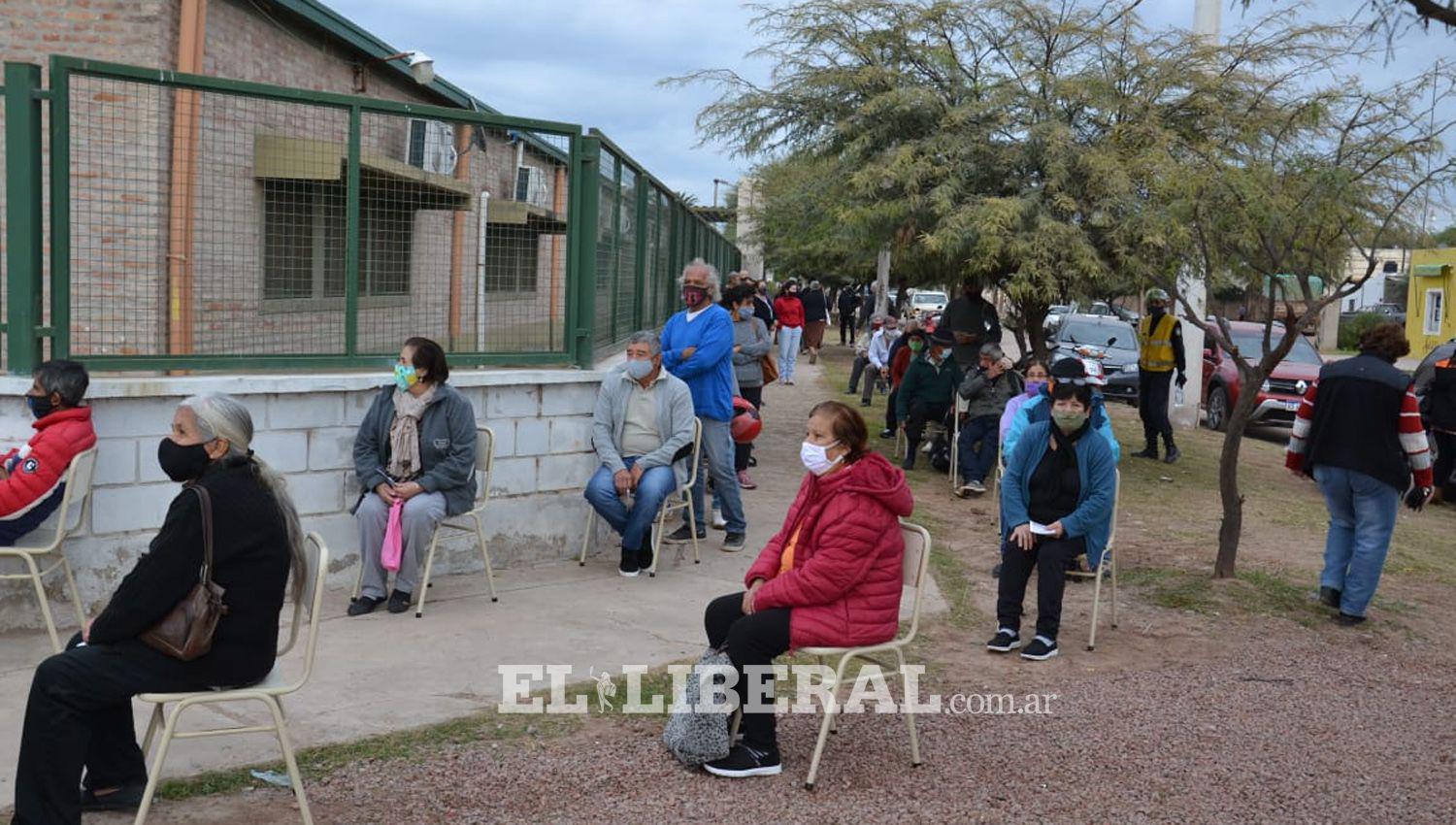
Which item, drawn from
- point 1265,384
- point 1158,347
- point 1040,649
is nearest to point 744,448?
point 1040,649

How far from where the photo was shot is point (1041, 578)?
672 cm

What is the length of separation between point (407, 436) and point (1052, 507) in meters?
3.50

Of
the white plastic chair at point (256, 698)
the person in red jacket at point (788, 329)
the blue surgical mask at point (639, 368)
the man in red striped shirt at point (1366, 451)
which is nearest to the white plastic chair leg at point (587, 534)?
the blue surgical mask at point (639, 368)

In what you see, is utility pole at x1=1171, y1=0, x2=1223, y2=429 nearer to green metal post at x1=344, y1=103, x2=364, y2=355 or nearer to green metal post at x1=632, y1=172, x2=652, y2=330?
green metal post at x1=632, y1=172, x2=652, y2=330

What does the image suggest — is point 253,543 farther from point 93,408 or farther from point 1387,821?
point 1387,821

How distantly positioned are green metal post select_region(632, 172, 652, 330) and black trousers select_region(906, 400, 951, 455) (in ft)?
10.4

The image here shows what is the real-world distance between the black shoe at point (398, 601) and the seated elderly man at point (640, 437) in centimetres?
137

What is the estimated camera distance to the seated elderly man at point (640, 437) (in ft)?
25.8

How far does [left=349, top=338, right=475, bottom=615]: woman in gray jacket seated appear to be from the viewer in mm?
6906

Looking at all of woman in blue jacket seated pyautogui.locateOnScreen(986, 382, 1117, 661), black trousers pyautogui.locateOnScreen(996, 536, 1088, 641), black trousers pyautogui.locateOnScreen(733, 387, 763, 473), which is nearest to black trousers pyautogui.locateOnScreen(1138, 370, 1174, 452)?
black trousers pyautogui.locateOnScreen(733, 387, 763, 473)

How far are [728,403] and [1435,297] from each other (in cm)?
3238

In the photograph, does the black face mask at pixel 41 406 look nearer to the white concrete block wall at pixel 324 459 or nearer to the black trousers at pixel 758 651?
the white concrete block wall at pixel 324 459

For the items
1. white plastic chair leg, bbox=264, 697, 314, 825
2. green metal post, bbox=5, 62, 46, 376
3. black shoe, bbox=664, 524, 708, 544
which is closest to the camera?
white plastic chair leg, bbox=264, 697, 314, 825

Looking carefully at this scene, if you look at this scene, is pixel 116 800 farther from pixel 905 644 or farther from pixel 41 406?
pixel 905 644
